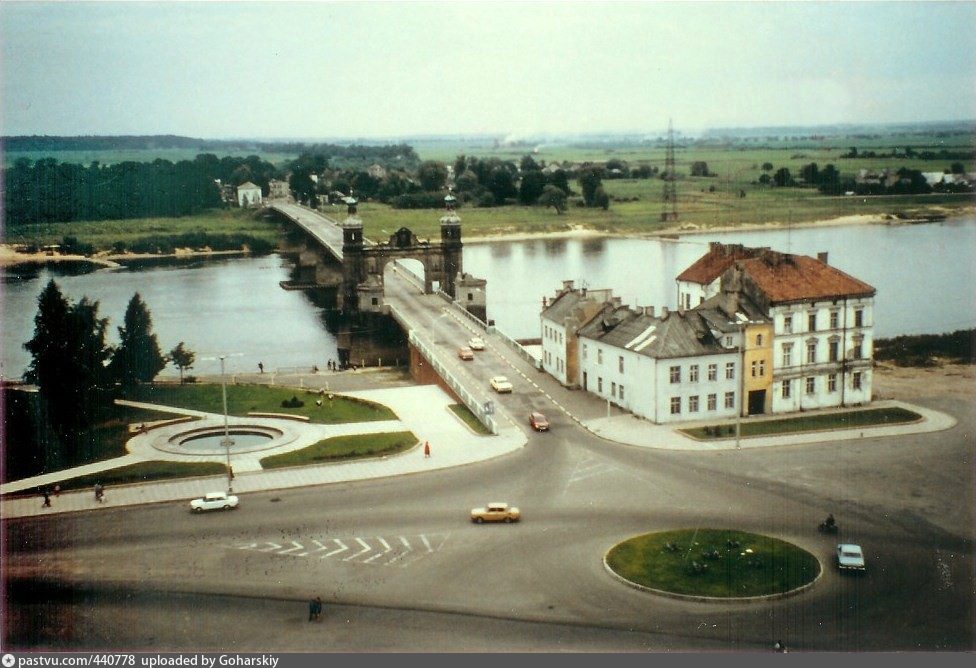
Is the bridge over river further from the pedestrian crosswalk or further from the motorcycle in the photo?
the motorcycle

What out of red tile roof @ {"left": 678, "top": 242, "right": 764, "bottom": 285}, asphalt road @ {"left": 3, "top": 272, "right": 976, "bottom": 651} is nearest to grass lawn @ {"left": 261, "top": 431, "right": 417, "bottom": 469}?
asphalt road @ {"left": 3, "top": 272, "right": 976, "bottom": 651}

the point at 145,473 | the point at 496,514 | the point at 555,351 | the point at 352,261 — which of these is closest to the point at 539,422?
the point at 555,351

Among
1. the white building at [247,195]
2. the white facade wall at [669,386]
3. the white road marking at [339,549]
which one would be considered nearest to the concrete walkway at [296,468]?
the white facade wall at [669,386]

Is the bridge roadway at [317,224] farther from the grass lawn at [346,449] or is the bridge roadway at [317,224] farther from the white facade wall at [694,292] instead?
the grass lawn at [346,449]

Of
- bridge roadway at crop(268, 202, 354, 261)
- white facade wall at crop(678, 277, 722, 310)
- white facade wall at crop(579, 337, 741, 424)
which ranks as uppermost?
white facade wall at crop(678, 277, 722, 310)

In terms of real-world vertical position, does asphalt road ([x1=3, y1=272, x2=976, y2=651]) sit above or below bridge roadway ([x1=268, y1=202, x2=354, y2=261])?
below

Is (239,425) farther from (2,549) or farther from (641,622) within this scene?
(641,622)

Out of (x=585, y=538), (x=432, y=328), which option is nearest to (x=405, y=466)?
(x=585, y=538)
